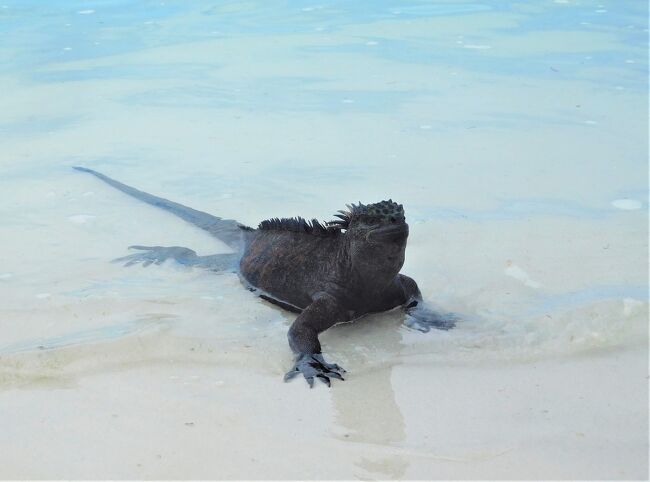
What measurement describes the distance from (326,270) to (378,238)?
0.46 m

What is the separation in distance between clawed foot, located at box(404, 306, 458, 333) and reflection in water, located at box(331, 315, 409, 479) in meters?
0.10

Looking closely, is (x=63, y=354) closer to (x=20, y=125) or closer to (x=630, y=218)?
(x=630, y=218)

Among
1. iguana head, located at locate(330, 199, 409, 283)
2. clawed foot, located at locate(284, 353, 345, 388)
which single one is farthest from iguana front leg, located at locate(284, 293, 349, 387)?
iguana head, located at locate(330, 199, 409, 283)

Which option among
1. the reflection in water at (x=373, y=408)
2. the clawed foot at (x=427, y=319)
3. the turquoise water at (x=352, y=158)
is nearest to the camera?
the reflection in water at (x=373, y=408)

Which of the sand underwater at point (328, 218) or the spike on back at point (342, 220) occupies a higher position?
the spike on back at point (342, 220)

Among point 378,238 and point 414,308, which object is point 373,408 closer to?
point 378,238

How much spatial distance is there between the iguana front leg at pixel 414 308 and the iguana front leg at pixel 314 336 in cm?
26

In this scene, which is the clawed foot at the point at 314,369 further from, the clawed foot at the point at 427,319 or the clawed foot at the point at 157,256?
the clawed foot at the point at 157,256

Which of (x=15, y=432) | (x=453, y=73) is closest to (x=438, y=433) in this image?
(x=15, y=432)

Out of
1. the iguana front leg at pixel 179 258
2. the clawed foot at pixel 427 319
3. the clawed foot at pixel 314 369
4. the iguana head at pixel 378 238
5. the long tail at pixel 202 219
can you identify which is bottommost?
the iguana front leg at pixel 179 258

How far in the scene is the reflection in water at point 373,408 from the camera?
294cm

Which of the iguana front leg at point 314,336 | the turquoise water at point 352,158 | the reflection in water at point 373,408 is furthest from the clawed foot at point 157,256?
the reflection in water at point 373,408

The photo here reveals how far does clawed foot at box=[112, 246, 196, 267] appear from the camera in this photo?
16.0 feet

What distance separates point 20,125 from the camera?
7305mm
